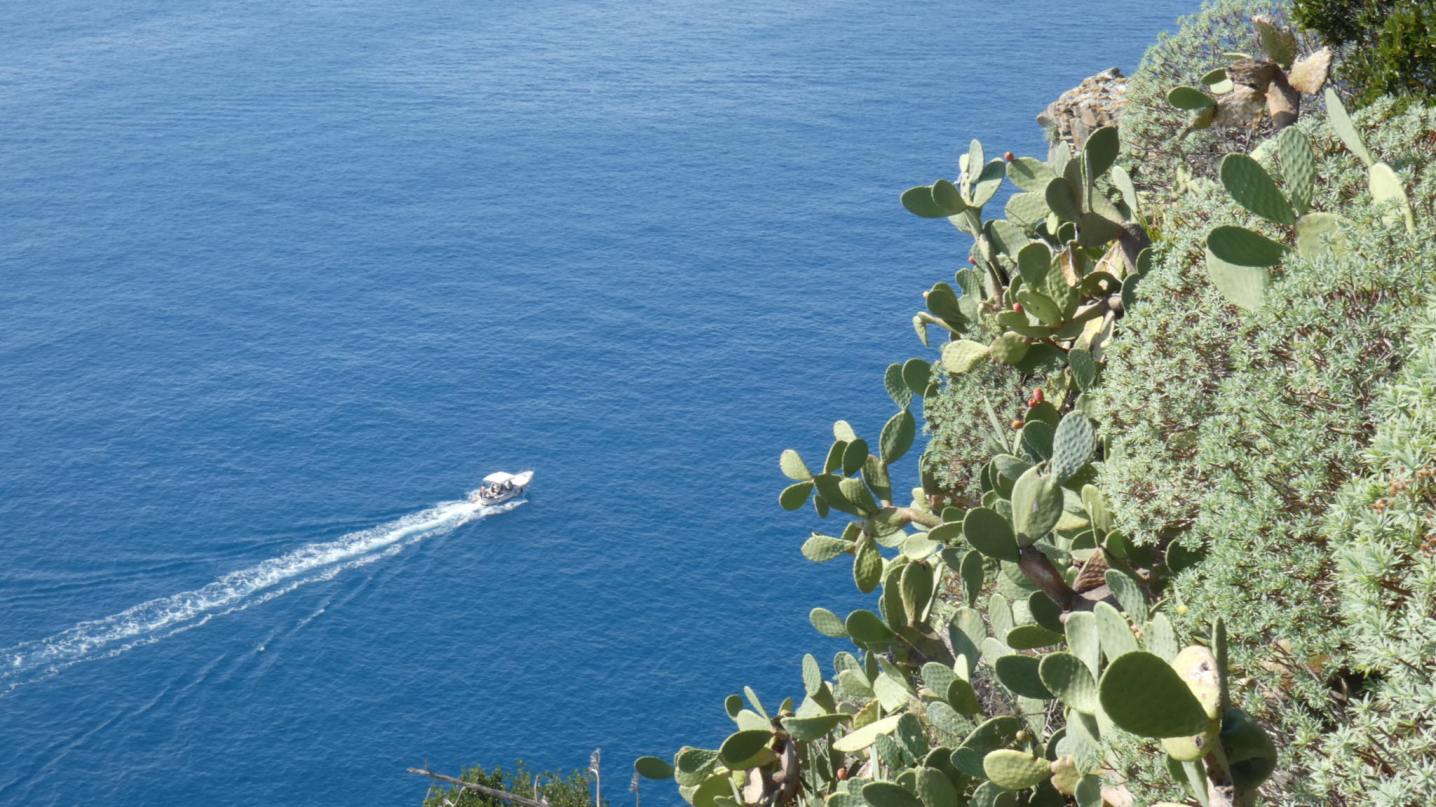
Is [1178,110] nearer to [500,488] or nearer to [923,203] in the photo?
[923,203]

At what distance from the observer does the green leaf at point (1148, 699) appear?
3854 mm

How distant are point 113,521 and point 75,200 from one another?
1563 inches

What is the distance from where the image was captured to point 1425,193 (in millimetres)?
6227

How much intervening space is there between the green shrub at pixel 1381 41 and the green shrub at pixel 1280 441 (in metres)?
3.64

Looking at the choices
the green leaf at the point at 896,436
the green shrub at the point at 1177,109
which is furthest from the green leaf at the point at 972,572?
the green shrub at the point at 1177,109

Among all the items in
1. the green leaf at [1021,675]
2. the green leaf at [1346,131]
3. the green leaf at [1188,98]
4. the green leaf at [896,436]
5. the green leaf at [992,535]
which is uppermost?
the green leaf at [1346,131]

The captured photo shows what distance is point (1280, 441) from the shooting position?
5.66 meters

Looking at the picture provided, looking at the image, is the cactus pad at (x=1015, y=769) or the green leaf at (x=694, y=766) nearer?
the cactus pad at (x=1015, y=769)

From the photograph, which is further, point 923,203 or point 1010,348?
point 923,203

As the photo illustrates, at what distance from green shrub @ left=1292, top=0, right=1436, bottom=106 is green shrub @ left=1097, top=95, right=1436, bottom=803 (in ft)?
11.9

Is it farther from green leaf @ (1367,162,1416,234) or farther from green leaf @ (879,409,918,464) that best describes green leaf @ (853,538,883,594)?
green leaf @ (1367,162,1416,234)

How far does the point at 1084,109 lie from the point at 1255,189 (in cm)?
1402

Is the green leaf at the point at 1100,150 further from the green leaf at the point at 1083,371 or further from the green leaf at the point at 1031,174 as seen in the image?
the green leaf at the point at 1083,371

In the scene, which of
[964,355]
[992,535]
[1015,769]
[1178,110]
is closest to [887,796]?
[1015,769]
